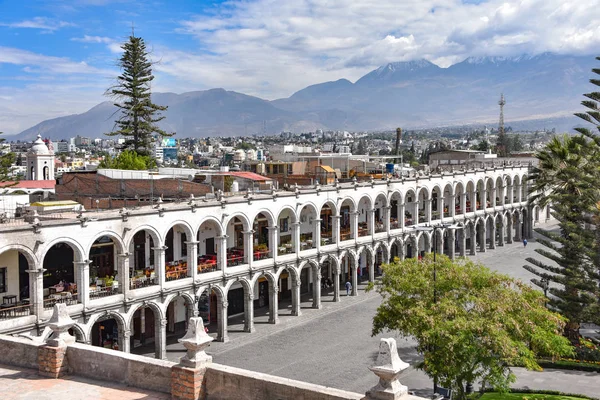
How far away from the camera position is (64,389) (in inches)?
452

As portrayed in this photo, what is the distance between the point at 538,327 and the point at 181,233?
69.7 feet

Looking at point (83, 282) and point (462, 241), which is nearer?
point (83, 282)

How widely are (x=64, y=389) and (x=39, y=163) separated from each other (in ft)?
207

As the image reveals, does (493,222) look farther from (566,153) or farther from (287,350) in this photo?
(287,350)

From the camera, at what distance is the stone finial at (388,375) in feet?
29.9

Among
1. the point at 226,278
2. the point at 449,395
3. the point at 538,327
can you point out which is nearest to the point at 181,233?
the point at 226,278

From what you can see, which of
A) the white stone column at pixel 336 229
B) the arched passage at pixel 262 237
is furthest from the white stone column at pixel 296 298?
the white stone column at pixel 336 229

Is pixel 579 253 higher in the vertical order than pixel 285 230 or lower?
higher

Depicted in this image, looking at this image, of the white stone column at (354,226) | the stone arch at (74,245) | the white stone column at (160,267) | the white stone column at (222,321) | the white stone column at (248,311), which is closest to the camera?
the stone arch at (74,245)

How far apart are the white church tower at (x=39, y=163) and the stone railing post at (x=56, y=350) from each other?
200 ft

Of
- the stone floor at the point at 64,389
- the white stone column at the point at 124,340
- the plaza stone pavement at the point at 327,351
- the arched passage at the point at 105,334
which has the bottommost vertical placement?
the plaza stone pavement at the point at 327,351

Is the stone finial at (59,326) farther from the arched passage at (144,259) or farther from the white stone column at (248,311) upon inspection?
the white stone column at (248,311)

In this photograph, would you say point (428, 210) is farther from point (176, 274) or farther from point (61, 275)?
point (61, 275)

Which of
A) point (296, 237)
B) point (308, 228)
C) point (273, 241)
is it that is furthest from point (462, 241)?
point (273, 241)
